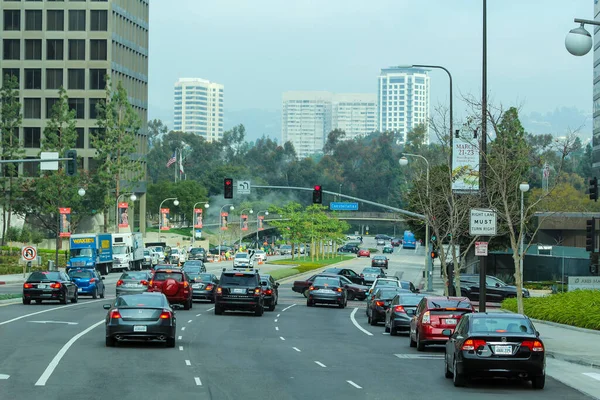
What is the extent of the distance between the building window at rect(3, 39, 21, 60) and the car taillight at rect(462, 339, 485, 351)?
104 meters

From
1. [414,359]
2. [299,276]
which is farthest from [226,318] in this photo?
[299,276]

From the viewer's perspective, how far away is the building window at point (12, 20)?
115 m

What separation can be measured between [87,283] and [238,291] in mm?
14951

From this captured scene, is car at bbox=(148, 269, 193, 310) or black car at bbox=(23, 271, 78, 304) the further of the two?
black car at bbox=(23, 271, 78, 304)

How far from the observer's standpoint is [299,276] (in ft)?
286

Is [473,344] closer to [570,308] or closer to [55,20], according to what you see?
[570,308]

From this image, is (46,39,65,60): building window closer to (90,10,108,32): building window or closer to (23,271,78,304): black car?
(90,10,108,32): building window

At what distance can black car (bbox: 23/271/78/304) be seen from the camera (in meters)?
45.4

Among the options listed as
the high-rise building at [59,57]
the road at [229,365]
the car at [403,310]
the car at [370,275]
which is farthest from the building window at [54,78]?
the car at [403,310]

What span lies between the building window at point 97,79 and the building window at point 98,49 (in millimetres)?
1442

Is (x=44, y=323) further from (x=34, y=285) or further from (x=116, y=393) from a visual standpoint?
(x=116, y=393)

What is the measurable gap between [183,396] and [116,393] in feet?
3.80

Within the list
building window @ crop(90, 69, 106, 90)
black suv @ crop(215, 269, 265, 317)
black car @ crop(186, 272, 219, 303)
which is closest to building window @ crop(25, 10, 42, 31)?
building window @ crop(90, 69, 106, 90)

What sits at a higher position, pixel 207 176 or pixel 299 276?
pixel 207 176
